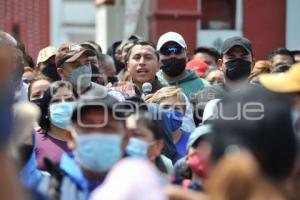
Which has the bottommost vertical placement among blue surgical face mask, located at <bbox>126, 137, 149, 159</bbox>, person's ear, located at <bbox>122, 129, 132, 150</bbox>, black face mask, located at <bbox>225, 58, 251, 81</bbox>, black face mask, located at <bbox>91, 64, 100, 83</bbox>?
blue surgical face mask, located at <bbox>126, 137, 149, 159</bbox>

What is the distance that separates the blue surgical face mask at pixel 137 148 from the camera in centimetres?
501

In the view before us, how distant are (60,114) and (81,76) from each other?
0.80 metres

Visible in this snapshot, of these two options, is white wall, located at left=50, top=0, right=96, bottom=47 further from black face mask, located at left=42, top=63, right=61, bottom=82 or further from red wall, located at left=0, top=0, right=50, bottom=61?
black face mask, located at left=42, top=63, right=61, bottom=82

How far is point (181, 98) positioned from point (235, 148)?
3.58 meters

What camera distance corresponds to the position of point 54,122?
6520 mm

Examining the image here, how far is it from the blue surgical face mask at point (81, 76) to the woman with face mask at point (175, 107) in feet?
1.67

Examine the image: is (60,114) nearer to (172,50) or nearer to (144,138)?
(144,138)

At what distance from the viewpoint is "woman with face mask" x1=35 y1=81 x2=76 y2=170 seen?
6.38m

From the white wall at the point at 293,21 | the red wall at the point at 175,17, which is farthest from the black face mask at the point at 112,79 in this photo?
the white wall at the point at 293,21

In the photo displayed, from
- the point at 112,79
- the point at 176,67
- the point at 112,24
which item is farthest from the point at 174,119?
the point at 112,24

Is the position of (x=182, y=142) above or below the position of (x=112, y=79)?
below

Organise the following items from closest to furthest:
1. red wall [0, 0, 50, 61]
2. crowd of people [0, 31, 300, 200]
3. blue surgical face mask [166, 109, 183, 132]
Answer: crowd of people [0, 31, 300, 200] < blue surgical face mask [166, 109, 183, 132] < red wall [0, 0, 50, 61]

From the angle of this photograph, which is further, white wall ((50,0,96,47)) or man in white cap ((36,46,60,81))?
white wall ((50,0,96,47))

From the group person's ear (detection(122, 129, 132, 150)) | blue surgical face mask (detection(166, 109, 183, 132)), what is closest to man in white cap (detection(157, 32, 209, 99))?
blue surgical face mask (detection(166, 109, 183, 132))
